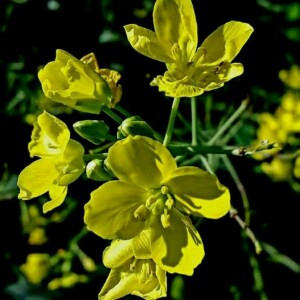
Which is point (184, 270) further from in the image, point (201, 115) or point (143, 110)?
point (201, 115)

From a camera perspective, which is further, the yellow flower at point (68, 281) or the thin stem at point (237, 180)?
the yellow flower at point (68, 281)

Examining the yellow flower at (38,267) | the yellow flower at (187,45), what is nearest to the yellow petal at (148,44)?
the yellow flower at (187,45)

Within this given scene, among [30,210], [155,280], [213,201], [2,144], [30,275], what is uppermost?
[213,201]

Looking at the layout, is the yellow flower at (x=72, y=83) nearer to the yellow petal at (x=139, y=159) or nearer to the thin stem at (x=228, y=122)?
the yellow petal at (x=139, y=159)

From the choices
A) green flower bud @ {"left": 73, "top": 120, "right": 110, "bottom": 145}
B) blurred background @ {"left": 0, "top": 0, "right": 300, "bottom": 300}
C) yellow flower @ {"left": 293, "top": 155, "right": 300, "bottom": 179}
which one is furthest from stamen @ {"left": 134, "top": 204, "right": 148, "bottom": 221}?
yellow flower @ {"left": 293, "top": 155, "right": 300, "bottom": 179}

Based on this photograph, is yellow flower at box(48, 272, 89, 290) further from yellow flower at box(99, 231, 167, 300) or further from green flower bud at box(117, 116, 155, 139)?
green flower bud at box(117, 116, 155, 139)

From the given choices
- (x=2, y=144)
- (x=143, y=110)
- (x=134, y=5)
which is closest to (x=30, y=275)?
(x=2, y=144)

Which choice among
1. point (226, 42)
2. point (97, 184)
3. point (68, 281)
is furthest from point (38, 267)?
point (226, 42)
